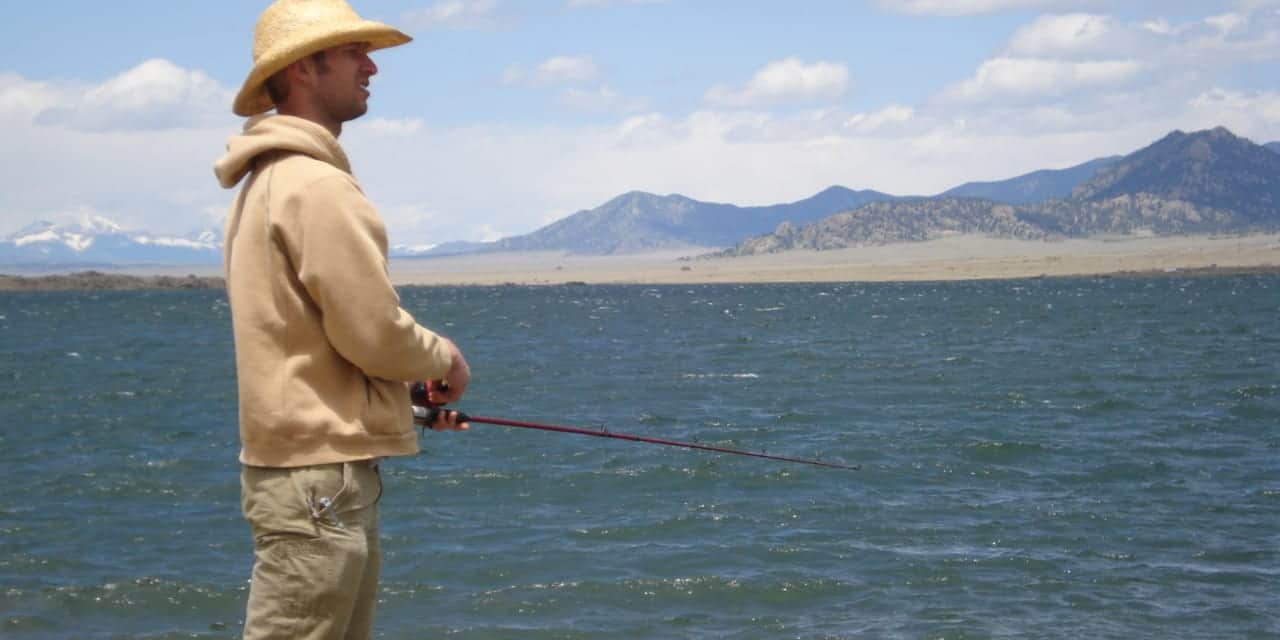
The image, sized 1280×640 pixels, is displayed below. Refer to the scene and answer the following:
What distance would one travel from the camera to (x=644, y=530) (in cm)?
1313

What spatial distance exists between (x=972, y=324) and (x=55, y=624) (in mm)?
46958

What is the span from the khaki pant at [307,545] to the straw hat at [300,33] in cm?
91

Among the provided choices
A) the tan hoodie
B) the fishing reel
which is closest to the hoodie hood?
the tan hoodie

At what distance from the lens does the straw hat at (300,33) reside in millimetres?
3336

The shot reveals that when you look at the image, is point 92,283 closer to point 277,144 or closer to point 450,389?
point 450,389

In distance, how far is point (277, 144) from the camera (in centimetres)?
328

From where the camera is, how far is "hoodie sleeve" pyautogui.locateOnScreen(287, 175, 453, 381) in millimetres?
3168

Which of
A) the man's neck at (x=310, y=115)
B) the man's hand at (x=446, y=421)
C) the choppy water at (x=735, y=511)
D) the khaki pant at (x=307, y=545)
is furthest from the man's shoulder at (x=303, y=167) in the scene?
the choppy water at (x=735, y=511)

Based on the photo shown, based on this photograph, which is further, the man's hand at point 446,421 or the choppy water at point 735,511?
the choppy water at point 735,511

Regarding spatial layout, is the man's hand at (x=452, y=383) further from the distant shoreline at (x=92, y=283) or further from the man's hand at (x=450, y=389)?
the distant shoreline at (x=92, y=283)

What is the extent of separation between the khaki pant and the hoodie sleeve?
1.00 ft

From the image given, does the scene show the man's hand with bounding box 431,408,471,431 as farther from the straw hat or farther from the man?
the straw hat

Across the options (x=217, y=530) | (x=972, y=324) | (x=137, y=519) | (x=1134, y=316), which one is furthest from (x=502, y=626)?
(x=1134, y=316)

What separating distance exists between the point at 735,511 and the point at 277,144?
428 inches
